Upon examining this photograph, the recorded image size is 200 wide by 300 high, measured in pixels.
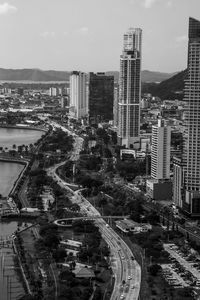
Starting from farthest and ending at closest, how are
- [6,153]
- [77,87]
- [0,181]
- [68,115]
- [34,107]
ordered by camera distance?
[34,107], [68,115], [77,87], [6,153], [0,181]

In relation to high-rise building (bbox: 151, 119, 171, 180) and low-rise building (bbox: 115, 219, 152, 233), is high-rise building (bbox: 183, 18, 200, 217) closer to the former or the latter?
high-rise building (bbox: 151, 119, 171, 180)

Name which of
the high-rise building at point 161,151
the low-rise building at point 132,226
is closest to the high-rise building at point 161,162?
the high-rise building at point 161,151

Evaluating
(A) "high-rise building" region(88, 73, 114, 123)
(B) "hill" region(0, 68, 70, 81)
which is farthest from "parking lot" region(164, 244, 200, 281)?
(B) "hill" region(0, 68, 70, 81)

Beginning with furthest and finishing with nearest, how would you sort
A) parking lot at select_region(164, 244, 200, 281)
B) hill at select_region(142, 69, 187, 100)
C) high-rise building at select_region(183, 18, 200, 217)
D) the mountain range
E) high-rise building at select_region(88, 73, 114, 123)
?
1. the mountain range
2. hill at select_region(142, 69, 187, 100)
3. high-rise building at select_region(88, 73, 114, 123)
4. high-rise building at select_region(183, 18, 200, 217)
5. parking lot at select_region(164, 244, 200, 281)

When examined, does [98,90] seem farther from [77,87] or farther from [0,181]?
[0,181]

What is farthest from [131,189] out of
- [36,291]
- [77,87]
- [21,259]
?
[77,87]

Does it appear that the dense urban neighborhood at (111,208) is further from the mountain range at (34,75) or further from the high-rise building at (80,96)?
the mountain range at (34,75)

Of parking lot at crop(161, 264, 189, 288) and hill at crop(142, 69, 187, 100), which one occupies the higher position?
hill at crop(142, 69, 187, 100)
